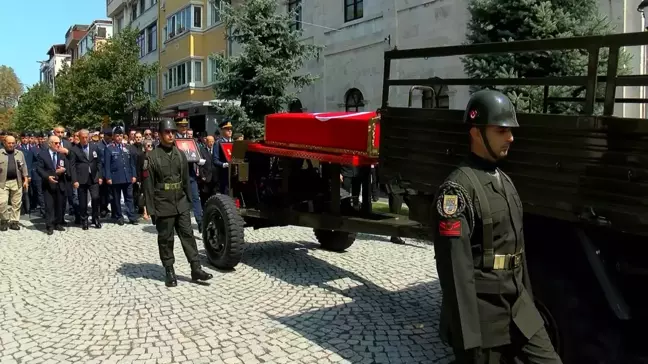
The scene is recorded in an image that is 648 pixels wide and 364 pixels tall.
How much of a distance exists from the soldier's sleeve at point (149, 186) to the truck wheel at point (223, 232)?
922mm

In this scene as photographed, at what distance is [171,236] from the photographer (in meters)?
6.97

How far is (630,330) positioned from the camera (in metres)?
3.45

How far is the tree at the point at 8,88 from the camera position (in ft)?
314

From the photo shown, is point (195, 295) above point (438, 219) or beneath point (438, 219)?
beneath

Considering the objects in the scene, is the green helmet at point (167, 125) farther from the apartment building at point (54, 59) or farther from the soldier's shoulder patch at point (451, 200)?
the apartment building at point (54, 59)

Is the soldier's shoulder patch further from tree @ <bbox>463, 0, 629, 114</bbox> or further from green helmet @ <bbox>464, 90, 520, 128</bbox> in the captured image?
tree @ <bbox>463, 0, 629, 114</bbox>

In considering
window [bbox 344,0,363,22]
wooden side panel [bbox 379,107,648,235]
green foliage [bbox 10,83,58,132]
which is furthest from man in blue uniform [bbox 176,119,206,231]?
green foliage [bbox 10,83,58,132]

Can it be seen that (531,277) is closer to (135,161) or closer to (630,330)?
(630,330)

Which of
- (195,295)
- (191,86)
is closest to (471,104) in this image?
(195,295)

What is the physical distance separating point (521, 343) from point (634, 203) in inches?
38.0

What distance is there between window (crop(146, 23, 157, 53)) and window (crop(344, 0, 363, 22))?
77.2ft

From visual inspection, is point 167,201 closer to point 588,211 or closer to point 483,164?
point 483,164

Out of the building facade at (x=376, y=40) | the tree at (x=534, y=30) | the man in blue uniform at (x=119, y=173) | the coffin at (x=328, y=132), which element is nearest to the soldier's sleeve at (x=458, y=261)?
the coffin at (x=328, y=132)

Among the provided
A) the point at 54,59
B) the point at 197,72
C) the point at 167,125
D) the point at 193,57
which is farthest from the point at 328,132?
the point at 54,59
